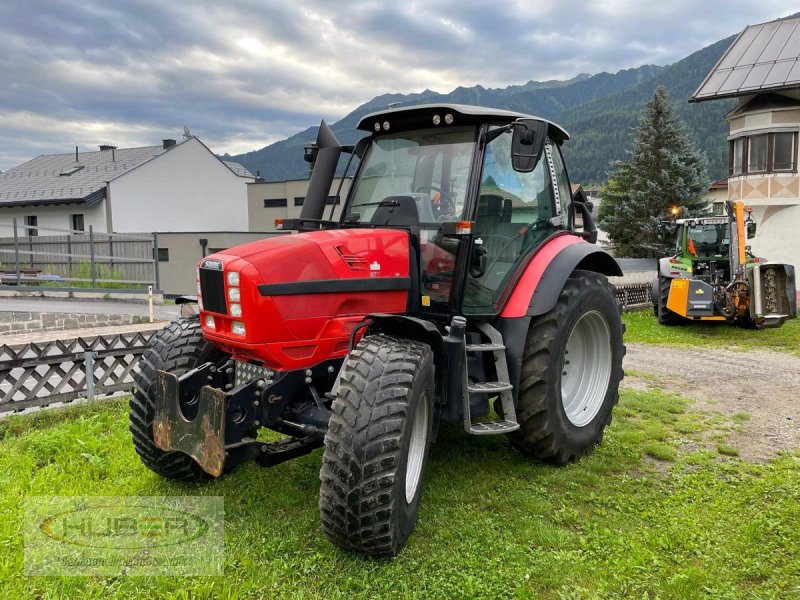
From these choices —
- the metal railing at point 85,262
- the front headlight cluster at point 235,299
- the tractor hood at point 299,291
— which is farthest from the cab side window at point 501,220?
the metal railing at point 85,262

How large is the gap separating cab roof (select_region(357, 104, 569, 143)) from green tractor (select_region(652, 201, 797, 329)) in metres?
8.49

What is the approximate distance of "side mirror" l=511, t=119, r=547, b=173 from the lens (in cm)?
361

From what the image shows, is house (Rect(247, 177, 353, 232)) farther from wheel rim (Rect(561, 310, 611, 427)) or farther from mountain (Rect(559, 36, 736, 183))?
mountain (Rect(559, 36, 736, 183))

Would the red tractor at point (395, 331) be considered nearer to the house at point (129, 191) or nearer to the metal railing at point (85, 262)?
the metal railing at point (85, 262)

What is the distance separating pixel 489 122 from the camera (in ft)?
13.5

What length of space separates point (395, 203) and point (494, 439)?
2.18m

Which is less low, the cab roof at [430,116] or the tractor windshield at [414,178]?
the cab roof at [430,116]

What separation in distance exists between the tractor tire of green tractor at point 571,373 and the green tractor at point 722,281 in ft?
24.8

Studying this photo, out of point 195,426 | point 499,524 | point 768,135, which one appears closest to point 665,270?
point 768,135

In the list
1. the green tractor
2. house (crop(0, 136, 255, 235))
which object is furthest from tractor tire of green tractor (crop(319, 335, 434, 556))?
house (crop(0, 136, 255, 235))

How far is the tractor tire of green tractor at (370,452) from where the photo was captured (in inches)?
118

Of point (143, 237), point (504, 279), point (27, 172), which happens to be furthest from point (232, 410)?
point (27, 172)

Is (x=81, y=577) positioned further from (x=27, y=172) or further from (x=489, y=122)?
(x=27, y=172)

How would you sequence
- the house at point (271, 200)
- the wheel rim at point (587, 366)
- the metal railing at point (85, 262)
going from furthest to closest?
the house at point (271, 200), the metal railing at point (85, 262), the wheel rim at point (587, 366)
